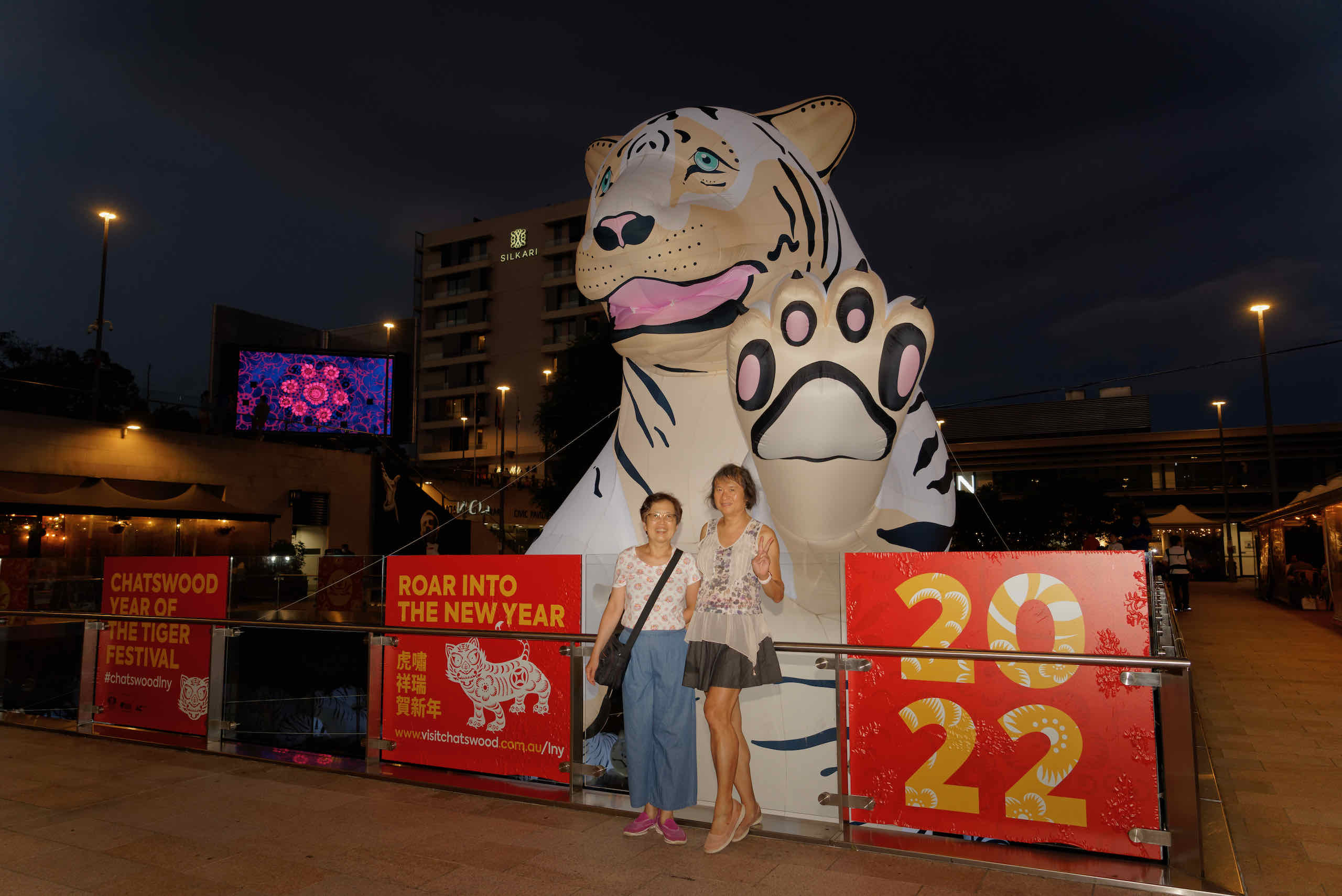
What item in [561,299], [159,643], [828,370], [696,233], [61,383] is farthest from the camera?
[561,299]

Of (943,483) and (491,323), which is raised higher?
(491,323)

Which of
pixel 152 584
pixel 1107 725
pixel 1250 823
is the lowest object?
pixel 1250 823

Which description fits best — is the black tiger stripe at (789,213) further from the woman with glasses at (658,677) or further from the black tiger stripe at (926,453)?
the woman with glasses at (658,677)

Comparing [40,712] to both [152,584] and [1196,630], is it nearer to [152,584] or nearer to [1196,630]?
[152,584]

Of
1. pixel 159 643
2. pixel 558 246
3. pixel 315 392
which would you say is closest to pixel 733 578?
pixel 159 643

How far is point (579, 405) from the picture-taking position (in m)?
11.9

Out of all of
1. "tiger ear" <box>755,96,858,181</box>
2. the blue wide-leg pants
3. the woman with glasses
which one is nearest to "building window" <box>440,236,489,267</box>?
"tiger ear" <box>755,96,858,181</box>

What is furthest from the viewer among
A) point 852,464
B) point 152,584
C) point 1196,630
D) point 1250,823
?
point 1196,630

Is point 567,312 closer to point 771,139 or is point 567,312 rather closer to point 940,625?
point 771,139

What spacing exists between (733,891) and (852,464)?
4.51ft

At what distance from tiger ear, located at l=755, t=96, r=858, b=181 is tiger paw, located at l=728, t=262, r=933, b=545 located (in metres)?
1.74

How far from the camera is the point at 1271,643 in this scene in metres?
10.7

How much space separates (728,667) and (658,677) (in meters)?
0.28

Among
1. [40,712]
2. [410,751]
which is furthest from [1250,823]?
[40,712]
